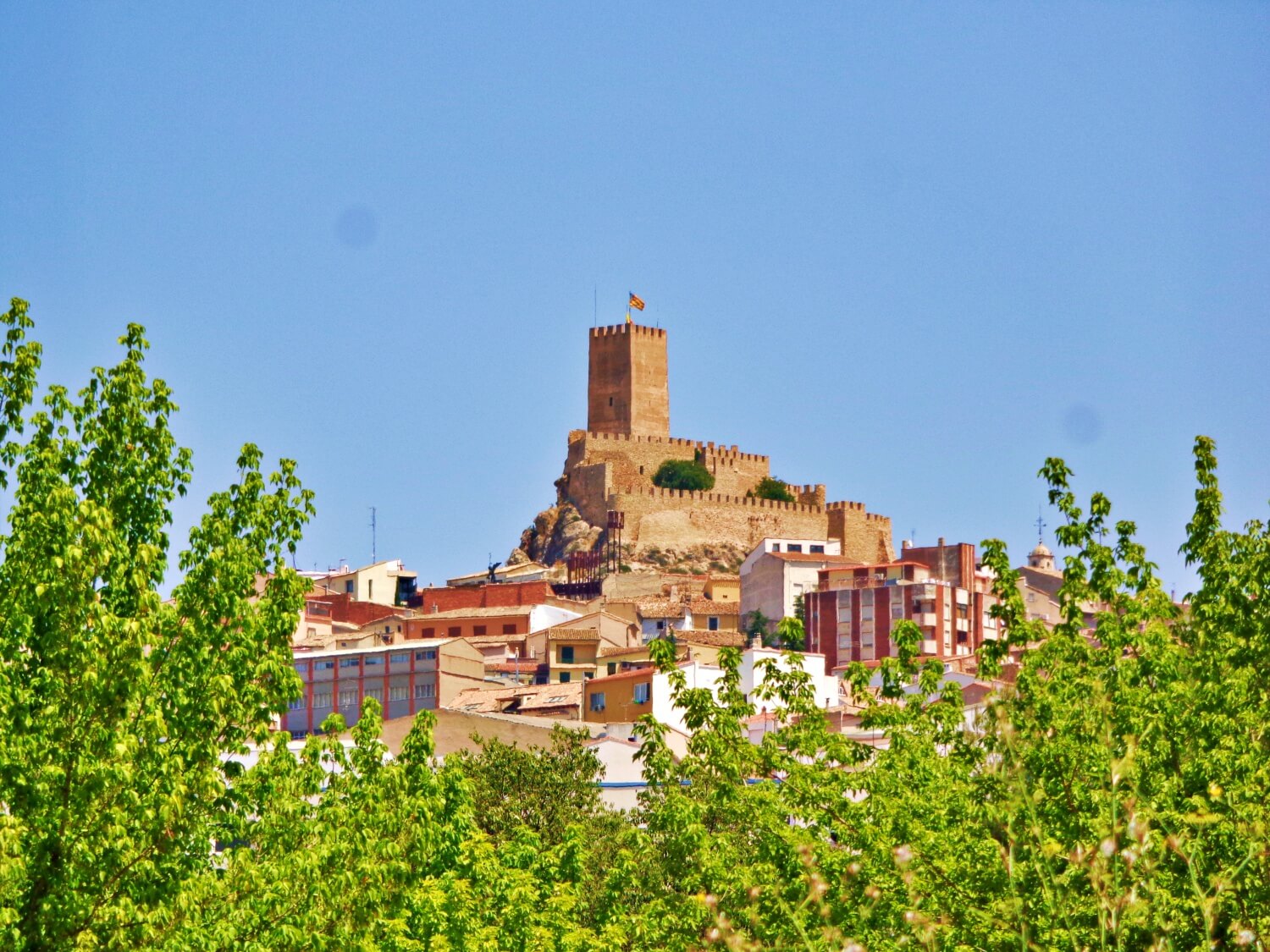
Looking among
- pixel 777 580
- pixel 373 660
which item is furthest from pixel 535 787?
pixel 777 580

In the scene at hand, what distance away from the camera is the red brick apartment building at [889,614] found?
196 ft

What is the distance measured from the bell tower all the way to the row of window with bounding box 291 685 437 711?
42.0 meters

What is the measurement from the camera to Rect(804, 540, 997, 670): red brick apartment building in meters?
59.8

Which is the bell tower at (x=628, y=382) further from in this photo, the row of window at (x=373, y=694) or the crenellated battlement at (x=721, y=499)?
the row of window at (x=373, y=694)

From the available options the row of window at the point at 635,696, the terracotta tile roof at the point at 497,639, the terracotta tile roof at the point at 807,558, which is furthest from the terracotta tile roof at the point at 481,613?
the row of window at the point at 635,696

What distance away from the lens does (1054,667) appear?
13805 millimetres

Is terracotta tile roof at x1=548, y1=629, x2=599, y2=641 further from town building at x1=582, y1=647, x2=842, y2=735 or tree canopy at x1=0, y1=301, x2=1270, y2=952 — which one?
tree canopy at x1=0, y1=301, x2=1270, y2=952

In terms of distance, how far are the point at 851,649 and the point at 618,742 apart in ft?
80.4

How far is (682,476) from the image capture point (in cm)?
8638

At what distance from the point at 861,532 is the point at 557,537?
13.5 meters

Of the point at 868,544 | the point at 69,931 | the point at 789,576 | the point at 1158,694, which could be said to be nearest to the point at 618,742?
the point at 1158,694

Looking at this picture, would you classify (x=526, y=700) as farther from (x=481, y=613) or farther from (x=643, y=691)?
(x=481, y=613)

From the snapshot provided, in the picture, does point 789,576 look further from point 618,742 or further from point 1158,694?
point 1158,694

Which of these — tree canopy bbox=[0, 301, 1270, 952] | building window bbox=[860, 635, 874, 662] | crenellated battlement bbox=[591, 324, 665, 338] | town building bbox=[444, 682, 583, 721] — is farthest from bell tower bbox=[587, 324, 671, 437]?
tree canopy bbox=[0, 301, 1270, 952]
